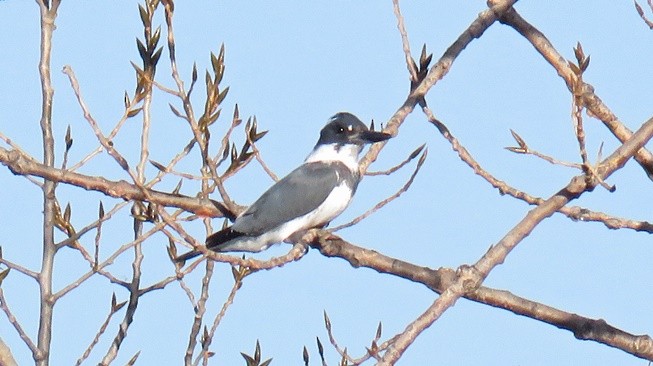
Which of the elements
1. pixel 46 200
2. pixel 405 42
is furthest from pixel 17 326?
pixel 405 42

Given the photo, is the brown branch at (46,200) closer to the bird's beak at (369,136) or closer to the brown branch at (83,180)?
the brown branch at (83,180)

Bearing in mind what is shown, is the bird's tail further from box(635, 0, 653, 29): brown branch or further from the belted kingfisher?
box(635, 0, 653, 29): brown branch

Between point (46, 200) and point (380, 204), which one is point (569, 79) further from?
point (46, 200)

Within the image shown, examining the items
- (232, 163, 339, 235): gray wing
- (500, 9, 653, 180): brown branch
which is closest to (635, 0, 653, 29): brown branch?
(500, 9, 653, 180): brown branch

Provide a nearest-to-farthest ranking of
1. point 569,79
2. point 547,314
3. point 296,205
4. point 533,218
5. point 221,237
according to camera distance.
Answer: point 533,218
point 547,314
point 569,79
point 221,237
point 296,205

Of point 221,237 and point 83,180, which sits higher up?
point 221,237

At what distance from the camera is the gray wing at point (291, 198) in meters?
5.20

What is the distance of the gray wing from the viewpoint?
5199 mm

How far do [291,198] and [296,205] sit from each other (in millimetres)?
66

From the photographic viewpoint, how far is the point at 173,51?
11.7 feet

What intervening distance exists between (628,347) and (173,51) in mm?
1805

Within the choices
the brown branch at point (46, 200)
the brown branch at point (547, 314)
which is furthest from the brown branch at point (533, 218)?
the brown branch at point (46, 200)

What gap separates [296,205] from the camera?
215 inches

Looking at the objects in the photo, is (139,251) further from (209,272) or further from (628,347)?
(628,347)
